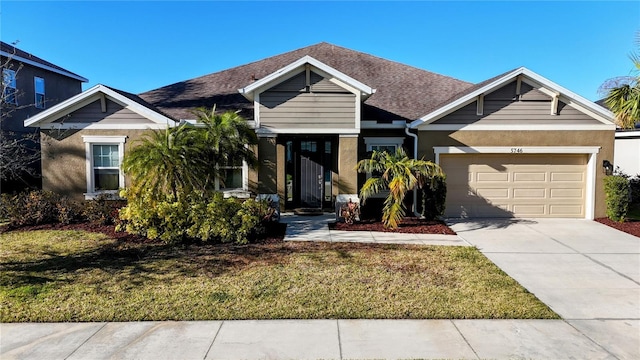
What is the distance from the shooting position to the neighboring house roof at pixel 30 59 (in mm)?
16386

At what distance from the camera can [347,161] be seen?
11.8 metres

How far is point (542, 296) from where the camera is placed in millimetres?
6113

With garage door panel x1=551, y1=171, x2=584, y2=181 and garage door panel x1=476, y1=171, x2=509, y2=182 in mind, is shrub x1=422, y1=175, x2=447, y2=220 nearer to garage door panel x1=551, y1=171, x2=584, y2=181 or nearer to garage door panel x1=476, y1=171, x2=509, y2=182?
garage door panel x1=476, y1=171, x2=509, y2=182

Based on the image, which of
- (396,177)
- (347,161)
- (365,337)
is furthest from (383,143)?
(365,337)

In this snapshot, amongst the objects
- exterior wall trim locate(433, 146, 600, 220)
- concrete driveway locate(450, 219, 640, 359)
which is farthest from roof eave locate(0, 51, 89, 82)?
concrete driveway locate(450, 219, 640, 359)

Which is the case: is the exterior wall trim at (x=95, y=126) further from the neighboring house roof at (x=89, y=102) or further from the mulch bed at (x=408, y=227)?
the mulch bed at (x=408, y=227)

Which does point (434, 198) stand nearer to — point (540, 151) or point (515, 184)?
point (515, 184)

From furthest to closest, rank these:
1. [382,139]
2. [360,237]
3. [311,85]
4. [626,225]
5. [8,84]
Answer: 1. [382,139]
2. [311,85]
3. [626,225]
4. [8,84]
5. [360,237]

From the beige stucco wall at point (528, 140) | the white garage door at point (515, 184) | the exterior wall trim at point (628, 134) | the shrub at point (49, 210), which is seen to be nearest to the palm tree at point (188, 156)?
the shrub at point (49, 210)

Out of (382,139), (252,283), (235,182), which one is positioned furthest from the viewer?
(382,139)

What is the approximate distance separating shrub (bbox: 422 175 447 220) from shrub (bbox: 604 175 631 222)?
504 cm

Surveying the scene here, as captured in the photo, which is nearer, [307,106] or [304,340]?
[304,340]

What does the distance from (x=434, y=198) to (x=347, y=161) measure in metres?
2.82

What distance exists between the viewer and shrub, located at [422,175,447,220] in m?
11.5
